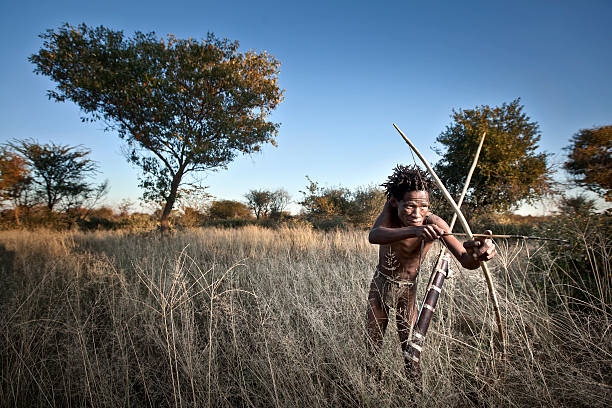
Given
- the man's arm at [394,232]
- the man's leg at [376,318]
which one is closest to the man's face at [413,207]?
the man's arm at [394,232]

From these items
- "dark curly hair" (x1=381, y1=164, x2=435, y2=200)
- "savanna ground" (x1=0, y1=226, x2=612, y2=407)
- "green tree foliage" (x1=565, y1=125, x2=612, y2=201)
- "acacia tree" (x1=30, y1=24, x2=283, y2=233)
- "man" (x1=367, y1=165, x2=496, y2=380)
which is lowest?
"savanna ground" (x1=0, y1=226, x2=612, y2=407)

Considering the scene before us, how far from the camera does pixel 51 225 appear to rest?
12234 mm

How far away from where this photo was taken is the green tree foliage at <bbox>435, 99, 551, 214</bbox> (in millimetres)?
11453

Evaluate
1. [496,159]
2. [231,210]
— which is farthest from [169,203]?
[231,210]

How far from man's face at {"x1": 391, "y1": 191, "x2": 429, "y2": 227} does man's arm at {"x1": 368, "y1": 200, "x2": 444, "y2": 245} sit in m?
0.14

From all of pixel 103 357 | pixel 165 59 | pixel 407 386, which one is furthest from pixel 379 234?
pixel 165 59

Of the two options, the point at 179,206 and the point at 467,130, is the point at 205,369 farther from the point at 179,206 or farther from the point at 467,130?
the point at 467,130

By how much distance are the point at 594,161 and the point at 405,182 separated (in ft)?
16.7

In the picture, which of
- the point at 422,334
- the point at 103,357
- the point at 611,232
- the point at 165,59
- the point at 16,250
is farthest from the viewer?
the point at 165,59

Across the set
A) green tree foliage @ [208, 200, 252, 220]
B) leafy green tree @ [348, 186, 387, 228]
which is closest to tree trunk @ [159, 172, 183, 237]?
leafy green tree @ [348, 186, 387, 228]

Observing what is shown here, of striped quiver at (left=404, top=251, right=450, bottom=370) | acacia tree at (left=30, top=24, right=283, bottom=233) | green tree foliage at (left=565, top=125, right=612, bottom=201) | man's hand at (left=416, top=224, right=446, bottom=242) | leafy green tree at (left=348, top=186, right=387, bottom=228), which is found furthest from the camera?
leafy green tree at (left=348, top=186, right=387, bottom=228)

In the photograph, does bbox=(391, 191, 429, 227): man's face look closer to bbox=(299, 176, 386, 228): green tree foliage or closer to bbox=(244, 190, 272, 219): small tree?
bbox=(299, 176, 386, 228): green tree foliage

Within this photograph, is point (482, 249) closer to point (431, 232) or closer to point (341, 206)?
point (431, 232)

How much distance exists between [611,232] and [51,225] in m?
18.9
